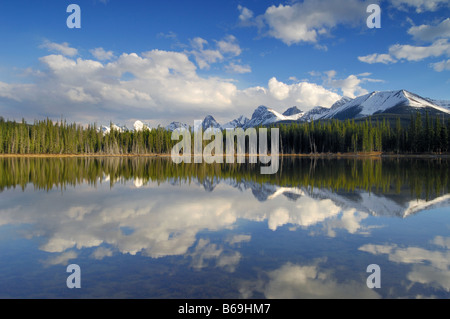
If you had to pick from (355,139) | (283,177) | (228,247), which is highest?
(355,139)

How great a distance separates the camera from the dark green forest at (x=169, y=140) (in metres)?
118

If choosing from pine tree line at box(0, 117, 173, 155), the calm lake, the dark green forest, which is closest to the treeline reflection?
the calm lake

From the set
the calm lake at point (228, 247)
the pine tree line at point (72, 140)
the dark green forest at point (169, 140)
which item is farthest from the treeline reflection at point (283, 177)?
the pine tree line at point (72, 140)

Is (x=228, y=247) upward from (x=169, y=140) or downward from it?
downward

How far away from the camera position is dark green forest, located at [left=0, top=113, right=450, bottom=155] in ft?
386

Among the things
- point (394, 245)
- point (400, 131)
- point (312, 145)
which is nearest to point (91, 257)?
point (394, 245)

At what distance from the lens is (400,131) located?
126 metres

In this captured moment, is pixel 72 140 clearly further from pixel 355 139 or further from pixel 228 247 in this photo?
pixel 228 247

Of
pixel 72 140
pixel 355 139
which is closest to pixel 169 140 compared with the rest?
pixel 72 140

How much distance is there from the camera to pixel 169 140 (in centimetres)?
14188

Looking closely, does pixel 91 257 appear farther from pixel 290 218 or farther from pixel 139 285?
A: pixel 290 218

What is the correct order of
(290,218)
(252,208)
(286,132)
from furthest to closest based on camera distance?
1. (286,132)
2. (252,208)
3. (290,218)

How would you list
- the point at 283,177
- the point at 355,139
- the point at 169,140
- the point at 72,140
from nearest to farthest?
1. the point at 283,177
2. the point at 355,139
3. the point at 72,140
4. the point at 169,140
